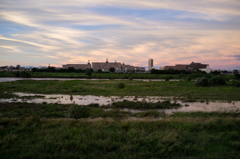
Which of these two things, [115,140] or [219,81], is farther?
[219,81]

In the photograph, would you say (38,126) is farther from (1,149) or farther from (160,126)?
(160,126)

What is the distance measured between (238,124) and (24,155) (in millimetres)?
9946

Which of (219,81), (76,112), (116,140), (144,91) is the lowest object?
(144,91)

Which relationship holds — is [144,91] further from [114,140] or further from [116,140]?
Answer: [114,140]

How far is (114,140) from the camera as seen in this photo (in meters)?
6.62

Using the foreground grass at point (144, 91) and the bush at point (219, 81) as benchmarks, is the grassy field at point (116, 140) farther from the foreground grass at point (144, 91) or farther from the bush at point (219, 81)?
the bush at point (219, 81)

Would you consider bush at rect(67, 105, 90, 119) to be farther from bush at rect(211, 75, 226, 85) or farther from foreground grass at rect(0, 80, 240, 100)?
bush at rect(211, 75, 226, 85)

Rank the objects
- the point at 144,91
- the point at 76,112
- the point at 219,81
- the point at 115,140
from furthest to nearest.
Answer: the point at 219,81, the point at 144,91, the point at 76,112, the point at 115,140

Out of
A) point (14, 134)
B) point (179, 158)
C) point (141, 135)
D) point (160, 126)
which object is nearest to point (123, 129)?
point (141, 135)

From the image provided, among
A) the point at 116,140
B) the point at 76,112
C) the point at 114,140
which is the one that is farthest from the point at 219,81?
the point at 114,140

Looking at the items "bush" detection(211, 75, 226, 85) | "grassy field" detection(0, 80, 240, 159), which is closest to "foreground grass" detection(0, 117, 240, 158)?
"grassy field" detection(0, 80, 240, 159)

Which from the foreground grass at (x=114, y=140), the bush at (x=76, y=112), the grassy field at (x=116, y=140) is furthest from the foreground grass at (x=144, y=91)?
the foreground grass at (x=114, y=140)

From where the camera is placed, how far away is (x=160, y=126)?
842 centimetres

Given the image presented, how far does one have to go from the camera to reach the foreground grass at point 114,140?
5738 mm
